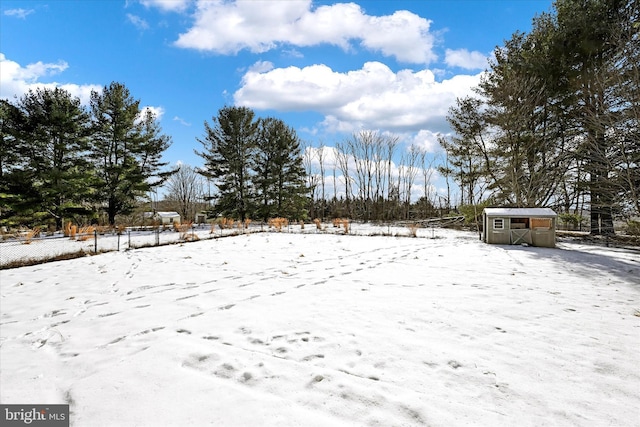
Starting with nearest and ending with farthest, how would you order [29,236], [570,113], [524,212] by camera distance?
[29,236] < [524,212] < [570,113]

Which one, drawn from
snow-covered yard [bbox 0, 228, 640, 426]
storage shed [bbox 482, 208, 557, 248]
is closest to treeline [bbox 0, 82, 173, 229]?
snow-covered yard [bbox 0, 228, 640, 426]

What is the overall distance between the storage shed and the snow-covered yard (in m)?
6.67

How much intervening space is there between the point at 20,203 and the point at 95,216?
374 cm

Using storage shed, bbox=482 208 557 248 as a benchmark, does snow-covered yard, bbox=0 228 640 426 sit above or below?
below

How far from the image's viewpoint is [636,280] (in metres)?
6.95

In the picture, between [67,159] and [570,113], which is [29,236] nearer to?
[67,159]

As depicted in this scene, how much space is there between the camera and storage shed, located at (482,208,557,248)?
43.0 ft

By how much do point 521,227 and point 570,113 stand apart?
7.38 m

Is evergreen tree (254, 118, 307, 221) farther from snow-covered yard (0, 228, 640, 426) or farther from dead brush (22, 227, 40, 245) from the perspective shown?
snow-covered yard (0, 228, 640, 426)

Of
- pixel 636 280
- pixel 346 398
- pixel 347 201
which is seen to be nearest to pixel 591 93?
pixel 636 280

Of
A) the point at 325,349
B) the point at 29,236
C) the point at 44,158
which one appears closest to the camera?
the point at 325,349

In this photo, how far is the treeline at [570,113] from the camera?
1270 cm

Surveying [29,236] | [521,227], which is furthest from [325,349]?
[29,236]

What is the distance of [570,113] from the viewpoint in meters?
16.0
